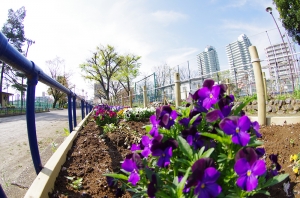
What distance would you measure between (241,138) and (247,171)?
128mm

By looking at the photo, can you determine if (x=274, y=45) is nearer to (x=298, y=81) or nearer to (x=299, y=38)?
(x=299, y=38)

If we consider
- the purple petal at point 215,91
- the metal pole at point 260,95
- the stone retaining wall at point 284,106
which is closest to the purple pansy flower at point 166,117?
the purple petal at point 215,91

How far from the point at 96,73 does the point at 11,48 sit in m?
42.8

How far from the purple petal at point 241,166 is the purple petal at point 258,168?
23mm

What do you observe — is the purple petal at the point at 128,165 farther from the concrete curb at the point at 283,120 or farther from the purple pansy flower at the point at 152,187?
the concrete curb at the point at 283,120

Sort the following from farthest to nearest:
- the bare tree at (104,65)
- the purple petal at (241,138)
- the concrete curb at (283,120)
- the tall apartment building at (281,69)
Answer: the bare tree at (104,65) < the tall apartment building at (281,69) < the concrete curb at (283,120) < the purple petal at (241,138)

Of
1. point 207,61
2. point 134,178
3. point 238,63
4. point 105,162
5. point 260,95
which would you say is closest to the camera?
point 134,178

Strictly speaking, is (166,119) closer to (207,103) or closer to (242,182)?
(207,103)

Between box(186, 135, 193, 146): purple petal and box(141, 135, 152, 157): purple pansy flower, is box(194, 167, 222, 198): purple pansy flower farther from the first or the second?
box(141, 135, 152, 157): purple pansy flower

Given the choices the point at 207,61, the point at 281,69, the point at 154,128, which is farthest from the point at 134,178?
the point at 207,61

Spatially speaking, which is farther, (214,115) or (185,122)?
(185,122)

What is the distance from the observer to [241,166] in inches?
32.2

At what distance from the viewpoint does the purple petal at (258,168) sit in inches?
31.6

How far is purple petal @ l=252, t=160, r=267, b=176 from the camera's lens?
80 centimetres
